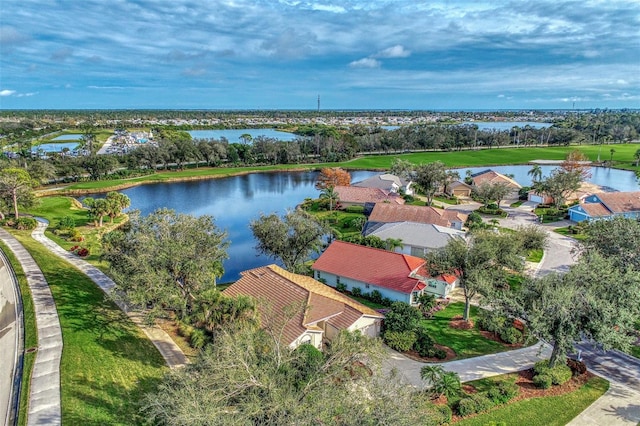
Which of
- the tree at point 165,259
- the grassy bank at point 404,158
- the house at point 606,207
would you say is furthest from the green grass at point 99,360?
the grassy bank at point 404,158

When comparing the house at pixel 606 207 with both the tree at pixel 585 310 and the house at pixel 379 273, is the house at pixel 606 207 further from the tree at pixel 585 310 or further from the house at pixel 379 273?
the tree at pixel 585 310

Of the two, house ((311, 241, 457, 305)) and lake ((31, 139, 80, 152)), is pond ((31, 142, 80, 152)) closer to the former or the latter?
lake ((31, 139, 80, 152))

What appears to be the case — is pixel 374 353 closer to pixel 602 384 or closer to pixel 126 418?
pixel 126 418

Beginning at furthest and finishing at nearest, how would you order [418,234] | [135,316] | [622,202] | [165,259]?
[622,202] → [418,234] → [135,316] → [165,259]

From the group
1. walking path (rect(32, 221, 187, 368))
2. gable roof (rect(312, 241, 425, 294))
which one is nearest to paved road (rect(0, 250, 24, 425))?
walking path (rect(32, 221, 187, 368))

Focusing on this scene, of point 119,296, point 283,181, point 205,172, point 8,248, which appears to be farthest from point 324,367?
point 205,172

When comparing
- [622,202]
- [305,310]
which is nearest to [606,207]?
[622,202]

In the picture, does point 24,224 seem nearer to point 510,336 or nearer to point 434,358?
point 434,358
